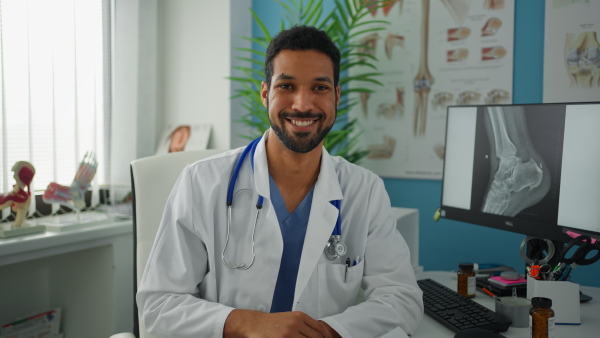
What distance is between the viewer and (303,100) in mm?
1283

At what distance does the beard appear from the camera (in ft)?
4.25

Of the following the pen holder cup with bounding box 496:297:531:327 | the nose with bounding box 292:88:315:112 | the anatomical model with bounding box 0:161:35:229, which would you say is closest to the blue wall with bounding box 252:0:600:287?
the pen holder cup with bounding box 496:297:531:327

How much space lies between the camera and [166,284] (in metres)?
1.16

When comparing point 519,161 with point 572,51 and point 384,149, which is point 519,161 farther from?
point 384,149

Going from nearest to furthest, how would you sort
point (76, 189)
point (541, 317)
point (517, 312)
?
1. point (541, 317)
2. point (517, 312)
3. point (76, 189)

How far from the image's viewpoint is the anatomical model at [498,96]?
6.60ft

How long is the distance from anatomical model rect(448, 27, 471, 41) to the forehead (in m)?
1.00

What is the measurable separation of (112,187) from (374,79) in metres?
1.24

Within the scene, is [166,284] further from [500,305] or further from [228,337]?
[500,305]

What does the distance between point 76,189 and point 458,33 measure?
1.62 m

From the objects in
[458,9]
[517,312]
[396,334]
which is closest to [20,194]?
[396,334]

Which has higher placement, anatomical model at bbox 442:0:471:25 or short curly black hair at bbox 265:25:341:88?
anatomical model at bbox 442:0:471:25

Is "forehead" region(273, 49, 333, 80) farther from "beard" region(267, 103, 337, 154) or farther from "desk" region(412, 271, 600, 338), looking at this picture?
"desk" region(412, 271, 600, 338)

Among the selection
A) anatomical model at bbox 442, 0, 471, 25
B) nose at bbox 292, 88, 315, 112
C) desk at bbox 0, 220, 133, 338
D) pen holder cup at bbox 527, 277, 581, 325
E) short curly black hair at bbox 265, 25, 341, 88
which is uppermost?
anatomical model at bbox 442, 0, 471, 25
